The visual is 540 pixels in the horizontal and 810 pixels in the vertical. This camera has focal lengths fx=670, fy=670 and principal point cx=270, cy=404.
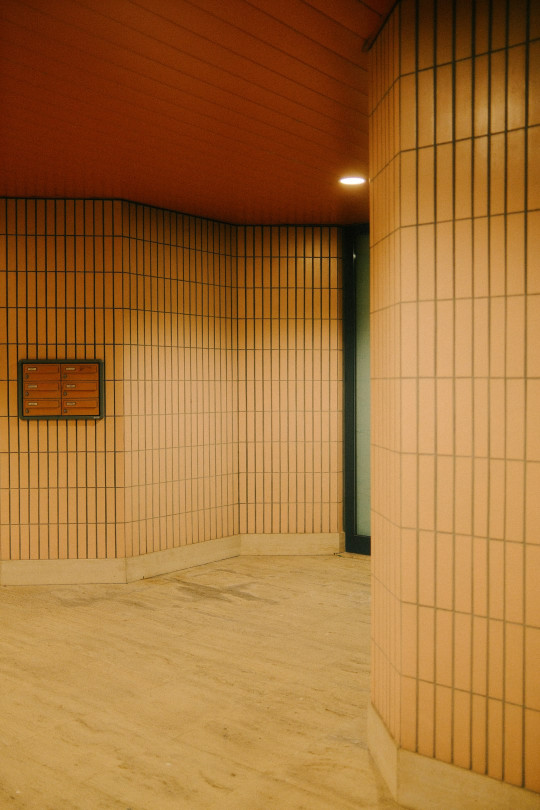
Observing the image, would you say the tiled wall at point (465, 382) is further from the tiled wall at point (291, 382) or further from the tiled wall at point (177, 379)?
the tiled wall at point (291, 382)

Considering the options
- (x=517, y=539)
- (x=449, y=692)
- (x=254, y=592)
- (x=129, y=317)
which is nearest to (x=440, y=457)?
(x=517, y=539)

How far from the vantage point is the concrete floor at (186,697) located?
9.23ft

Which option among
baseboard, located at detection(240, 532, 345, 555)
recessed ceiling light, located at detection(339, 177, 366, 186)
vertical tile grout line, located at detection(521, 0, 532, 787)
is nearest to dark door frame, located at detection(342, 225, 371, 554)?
baseboard, located at detection(240, 532, 345, 555)

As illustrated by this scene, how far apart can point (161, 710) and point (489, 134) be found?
3.11 metres

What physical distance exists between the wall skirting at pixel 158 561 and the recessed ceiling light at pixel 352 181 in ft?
11.1

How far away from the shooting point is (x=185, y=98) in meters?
3.62

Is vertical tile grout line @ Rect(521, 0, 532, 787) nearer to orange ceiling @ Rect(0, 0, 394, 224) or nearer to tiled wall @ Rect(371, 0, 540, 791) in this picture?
tiled wall @ Rect(371, 0, 540, 791)

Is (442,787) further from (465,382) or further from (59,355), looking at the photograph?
(59,355)

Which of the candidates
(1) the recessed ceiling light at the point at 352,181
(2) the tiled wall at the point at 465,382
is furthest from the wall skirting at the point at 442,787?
(1) the recessed ceiling light at the point at 352,181

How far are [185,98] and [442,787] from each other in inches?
137

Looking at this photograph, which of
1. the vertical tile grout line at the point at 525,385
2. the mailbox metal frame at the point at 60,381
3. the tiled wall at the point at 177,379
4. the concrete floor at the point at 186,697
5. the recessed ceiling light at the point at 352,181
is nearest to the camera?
the vertical tile grout line at the point at 525,385

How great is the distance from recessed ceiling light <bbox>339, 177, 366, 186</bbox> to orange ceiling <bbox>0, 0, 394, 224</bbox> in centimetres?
8

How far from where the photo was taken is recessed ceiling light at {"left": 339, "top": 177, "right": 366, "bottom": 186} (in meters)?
5.07

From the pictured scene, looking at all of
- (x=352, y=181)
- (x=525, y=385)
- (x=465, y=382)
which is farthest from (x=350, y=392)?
(x=525, y=385)
